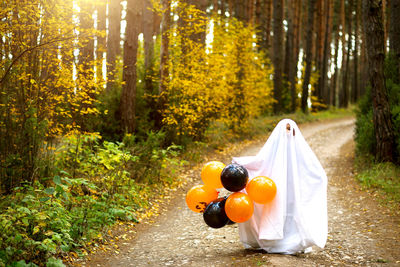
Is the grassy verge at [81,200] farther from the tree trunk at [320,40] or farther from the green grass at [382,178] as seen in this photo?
the tree trunk at [320,40]

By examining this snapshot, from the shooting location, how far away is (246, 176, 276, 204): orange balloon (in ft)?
16.9

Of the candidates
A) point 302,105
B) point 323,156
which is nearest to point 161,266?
point 323,156

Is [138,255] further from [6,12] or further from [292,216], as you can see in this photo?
[6,12]

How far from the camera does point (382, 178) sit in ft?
32.2

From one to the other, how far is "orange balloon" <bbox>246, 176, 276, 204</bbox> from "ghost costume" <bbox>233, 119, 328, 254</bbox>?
6.1 inches

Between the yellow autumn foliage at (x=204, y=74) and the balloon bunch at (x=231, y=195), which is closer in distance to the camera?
the balloon bunch at (x=231, y=195)

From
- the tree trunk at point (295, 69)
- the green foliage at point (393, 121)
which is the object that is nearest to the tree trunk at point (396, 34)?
the green foliage at point (393, 121)

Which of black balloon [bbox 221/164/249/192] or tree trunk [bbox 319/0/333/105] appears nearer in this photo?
black balloon [bbox 221/164/249/192]

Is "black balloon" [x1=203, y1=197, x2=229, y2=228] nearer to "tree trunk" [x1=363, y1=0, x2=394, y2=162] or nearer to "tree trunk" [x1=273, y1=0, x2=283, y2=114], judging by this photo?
"tree trunk" [x1=363, y1=0, x2=394, y2=162]

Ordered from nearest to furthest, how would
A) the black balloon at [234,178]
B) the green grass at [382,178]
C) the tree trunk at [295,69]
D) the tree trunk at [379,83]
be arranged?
the black balloon at [234,178] < the green grass at [382,178] < the tree trunk at [379,83] < the tree trunk at [295,69]

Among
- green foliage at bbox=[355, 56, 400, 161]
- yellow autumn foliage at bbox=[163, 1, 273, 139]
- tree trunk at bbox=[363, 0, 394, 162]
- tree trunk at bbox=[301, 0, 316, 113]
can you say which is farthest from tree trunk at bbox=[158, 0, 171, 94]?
tree trunk at bbox=[301, 0, 316, 113]

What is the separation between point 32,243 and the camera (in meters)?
4.47

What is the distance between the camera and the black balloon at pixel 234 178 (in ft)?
17.2

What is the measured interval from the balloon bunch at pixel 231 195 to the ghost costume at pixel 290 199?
24cm
